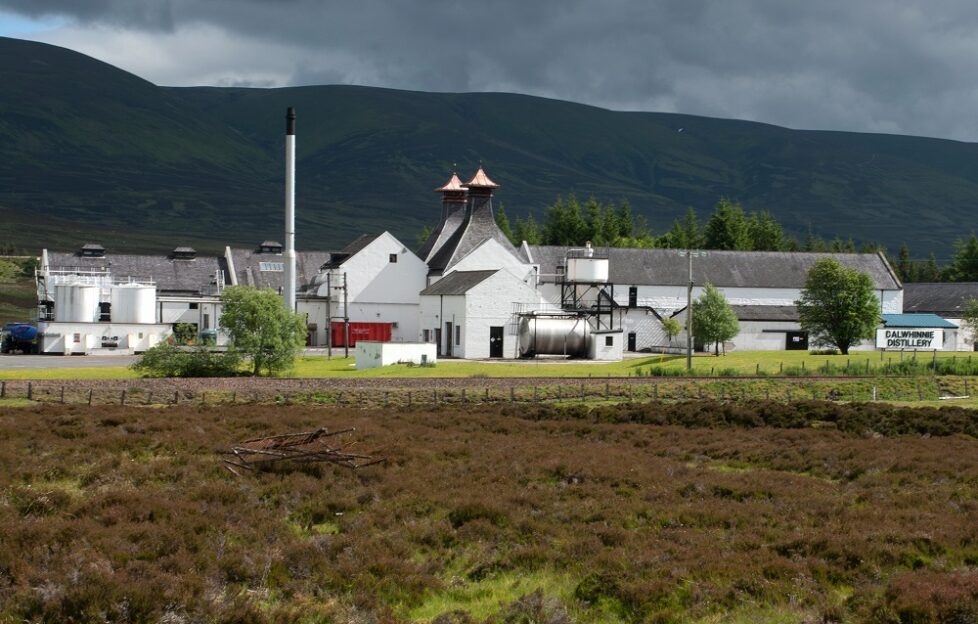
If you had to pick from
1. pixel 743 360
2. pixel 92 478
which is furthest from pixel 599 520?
pixel 743 360

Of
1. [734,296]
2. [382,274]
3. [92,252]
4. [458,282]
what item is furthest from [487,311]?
[92,252]

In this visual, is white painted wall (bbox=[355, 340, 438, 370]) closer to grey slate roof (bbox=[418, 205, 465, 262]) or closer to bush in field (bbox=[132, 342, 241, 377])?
bush in field (bbox=[132, 342, 241, 377])

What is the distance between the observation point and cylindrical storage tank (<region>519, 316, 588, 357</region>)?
75.8 m

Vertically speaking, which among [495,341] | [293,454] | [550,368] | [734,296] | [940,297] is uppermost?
[940,297]

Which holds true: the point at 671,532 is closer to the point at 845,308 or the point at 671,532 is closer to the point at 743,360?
the point at 743,360

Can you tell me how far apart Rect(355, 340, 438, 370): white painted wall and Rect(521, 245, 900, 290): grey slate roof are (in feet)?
104

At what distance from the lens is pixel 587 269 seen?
84312 mm

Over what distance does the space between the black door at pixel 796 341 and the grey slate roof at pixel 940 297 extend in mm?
23167

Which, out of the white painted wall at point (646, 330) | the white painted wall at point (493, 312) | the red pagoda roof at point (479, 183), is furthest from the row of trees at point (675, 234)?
the white painted wall at point (493, 312)

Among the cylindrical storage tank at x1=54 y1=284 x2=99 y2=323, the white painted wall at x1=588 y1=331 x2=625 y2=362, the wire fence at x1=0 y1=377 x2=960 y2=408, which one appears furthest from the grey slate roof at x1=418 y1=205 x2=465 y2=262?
the wire fence at x1=0 y1=377 x2=960 y2=408

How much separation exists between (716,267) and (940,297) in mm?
27086

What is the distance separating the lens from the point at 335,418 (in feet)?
120

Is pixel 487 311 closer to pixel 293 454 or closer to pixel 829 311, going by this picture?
pixel 829 311

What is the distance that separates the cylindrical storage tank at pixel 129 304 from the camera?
279 ft
